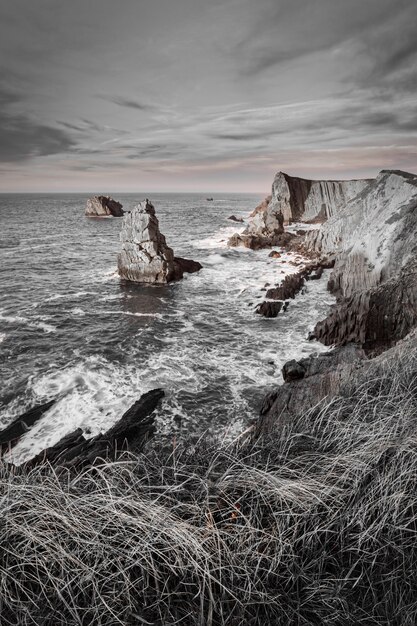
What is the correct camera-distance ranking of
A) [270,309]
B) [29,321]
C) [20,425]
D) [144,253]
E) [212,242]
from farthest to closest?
[212,242] → [144,253] → [270,309] → [29,321] → [20,425]

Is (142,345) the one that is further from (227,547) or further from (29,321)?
(227,547)

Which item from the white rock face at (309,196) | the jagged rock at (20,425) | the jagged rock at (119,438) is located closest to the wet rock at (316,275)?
the jagged rock at (119,438)

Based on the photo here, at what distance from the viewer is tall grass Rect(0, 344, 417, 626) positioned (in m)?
2.61

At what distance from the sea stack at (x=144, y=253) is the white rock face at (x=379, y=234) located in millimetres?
15037

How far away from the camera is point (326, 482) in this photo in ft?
11.5

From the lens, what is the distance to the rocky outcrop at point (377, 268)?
47.0ft

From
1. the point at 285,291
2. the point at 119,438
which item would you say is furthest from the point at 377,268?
the point at 119,438

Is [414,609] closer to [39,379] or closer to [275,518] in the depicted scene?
[275,518]

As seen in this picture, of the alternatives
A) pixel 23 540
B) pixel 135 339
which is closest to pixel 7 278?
pixel 135 339

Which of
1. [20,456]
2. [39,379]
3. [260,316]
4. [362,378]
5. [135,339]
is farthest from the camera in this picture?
[260,316]

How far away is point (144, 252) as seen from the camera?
Result: 3062 cm

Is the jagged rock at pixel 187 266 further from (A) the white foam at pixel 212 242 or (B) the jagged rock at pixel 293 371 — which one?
(B) the jagged rock at pixel 293 371

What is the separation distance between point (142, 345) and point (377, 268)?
1509 centimetres

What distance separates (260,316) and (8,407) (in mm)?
14992
